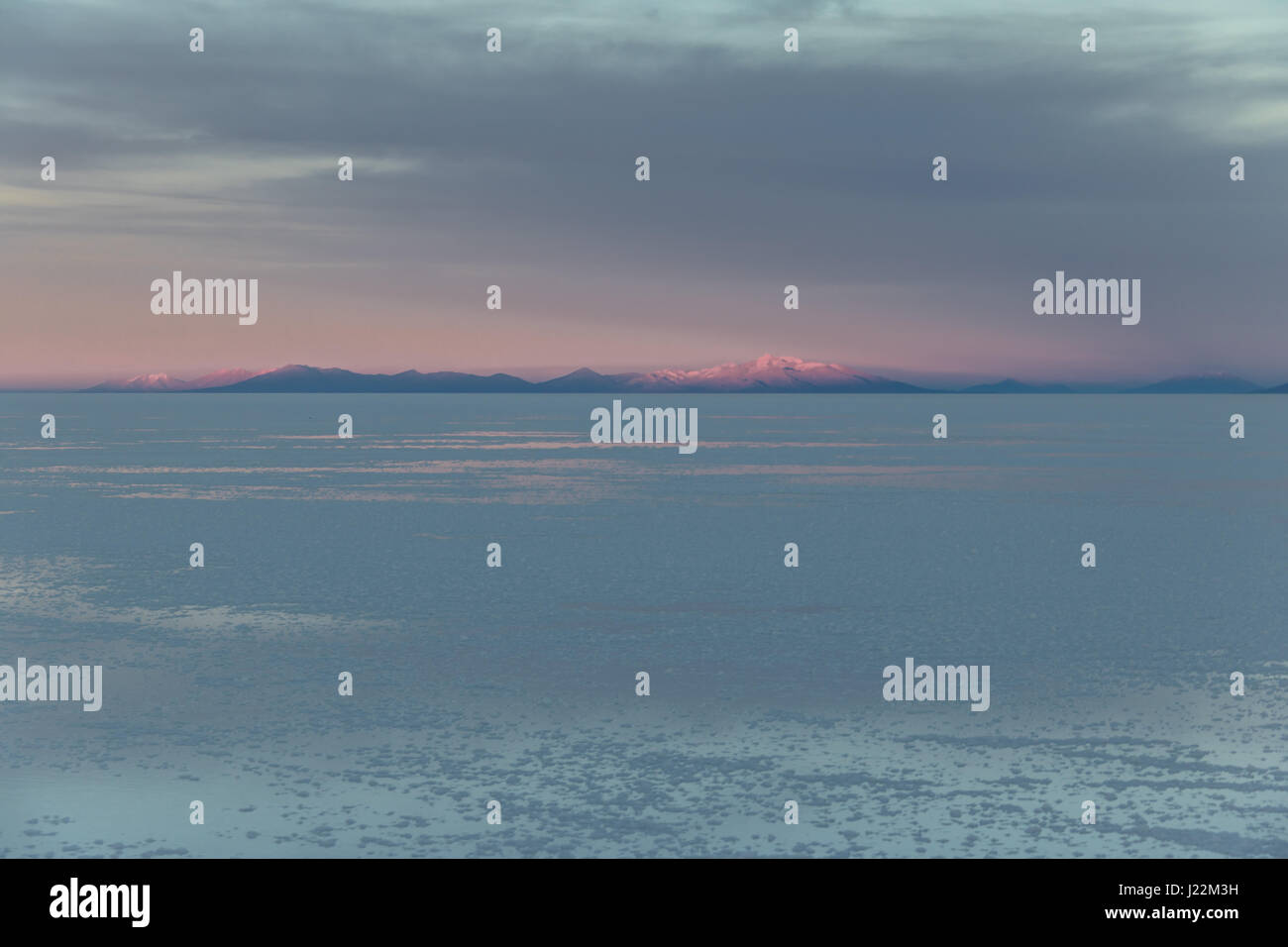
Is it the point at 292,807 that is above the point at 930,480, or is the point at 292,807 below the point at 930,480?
below

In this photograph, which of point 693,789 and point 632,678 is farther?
point 632,678

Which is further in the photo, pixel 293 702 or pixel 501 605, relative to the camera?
pixel 501 605

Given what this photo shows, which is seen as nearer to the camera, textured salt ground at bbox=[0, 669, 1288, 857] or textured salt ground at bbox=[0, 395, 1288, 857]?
textured salt ground at bbox=[0, 669, 1288, 857]

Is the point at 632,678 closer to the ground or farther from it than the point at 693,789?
farther from it

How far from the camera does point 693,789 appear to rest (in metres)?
12.8

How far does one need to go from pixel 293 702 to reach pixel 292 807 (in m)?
4.06

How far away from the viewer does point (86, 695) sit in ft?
54.1

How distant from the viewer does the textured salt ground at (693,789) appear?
37.5 ft

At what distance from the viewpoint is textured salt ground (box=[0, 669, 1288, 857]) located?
1144 cm

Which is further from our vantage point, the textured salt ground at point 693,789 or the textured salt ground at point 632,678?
the textured salt ground at point 632,678
